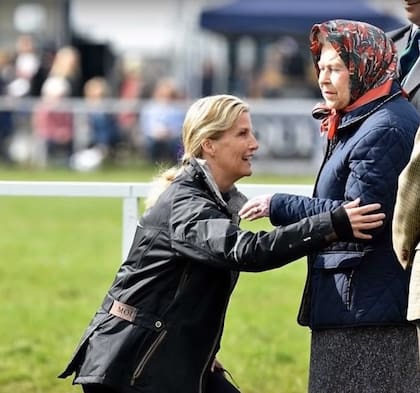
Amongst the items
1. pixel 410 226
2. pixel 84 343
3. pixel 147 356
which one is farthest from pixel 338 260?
pixel 84 343

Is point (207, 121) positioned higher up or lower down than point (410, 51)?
lower down

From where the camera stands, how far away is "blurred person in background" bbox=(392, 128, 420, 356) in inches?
157

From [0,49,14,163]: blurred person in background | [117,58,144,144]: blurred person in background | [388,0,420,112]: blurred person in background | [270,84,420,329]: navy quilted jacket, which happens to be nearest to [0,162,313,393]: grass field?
[388,0,420,112]: blurred person in background

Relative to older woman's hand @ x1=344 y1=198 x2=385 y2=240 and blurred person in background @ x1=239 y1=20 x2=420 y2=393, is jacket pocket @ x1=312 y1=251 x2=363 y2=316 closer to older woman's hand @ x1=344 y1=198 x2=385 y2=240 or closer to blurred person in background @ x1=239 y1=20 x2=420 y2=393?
blurred person in background @ x1=239 y1=20 x2=420 y2=393

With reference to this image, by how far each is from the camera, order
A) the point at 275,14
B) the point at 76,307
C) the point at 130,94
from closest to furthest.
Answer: the point at 76,307 → the point at 130,94 → the point at 275,14

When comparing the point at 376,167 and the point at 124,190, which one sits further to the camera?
the point at 124,190

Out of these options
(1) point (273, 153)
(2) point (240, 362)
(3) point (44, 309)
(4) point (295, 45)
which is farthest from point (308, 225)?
(4) point (295, 45)

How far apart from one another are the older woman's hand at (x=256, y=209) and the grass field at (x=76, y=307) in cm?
252

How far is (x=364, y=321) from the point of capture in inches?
177

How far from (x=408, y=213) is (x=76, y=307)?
17.1 feet

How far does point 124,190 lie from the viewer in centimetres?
593

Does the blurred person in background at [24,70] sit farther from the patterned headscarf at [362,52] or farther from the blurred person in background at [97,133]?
the patterned headscarf at [362,52]

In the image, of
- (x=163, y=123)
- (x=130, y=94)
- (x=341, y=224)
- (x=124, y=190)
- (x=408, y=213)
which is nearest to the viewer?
(x=408, y=213)

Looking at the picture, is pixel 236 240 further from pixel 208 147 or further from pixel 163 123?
pixel 163 123
